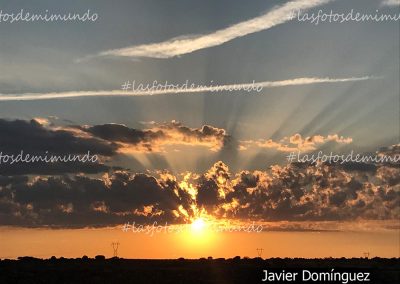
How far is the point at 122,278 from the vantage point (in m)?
178

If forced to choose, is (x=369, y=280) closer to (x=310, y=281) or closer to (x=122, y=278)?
(x=310, y=281)

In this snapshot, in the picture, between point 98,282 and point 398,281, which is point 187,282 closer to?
point 98,282

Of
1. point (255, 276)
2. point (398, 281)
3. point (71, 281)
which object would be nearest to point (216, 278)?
point (255, 276)

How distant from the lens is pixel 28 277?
585 feet

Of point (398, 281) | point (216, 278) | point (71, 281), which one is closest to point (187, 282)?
point (216, 278)

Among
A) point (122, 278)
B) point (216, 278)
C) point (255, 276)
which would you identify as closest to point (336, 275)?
point (255, 276)

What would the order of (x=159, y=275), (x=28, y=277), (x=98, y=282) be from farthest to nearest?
1. (x=159, y=275)
2. (x=28, y=277)
3. (x=98, y=282)

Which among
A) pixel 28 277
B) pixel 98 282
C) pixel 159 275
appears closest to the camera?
pixel 98 282

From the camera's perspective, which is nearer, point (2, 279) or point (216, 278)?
point (2, 279)

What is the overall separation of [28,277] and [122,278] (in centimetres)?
2564

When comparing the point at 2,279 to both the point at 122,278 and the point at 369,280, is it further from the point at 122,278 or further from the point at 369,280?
the point at 369,280

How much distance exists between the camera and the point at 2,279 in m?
173

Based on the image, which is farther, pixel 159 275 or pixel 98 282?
pixel 159 275

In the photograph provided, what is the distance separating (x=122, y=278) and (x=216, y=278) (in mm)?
27324
